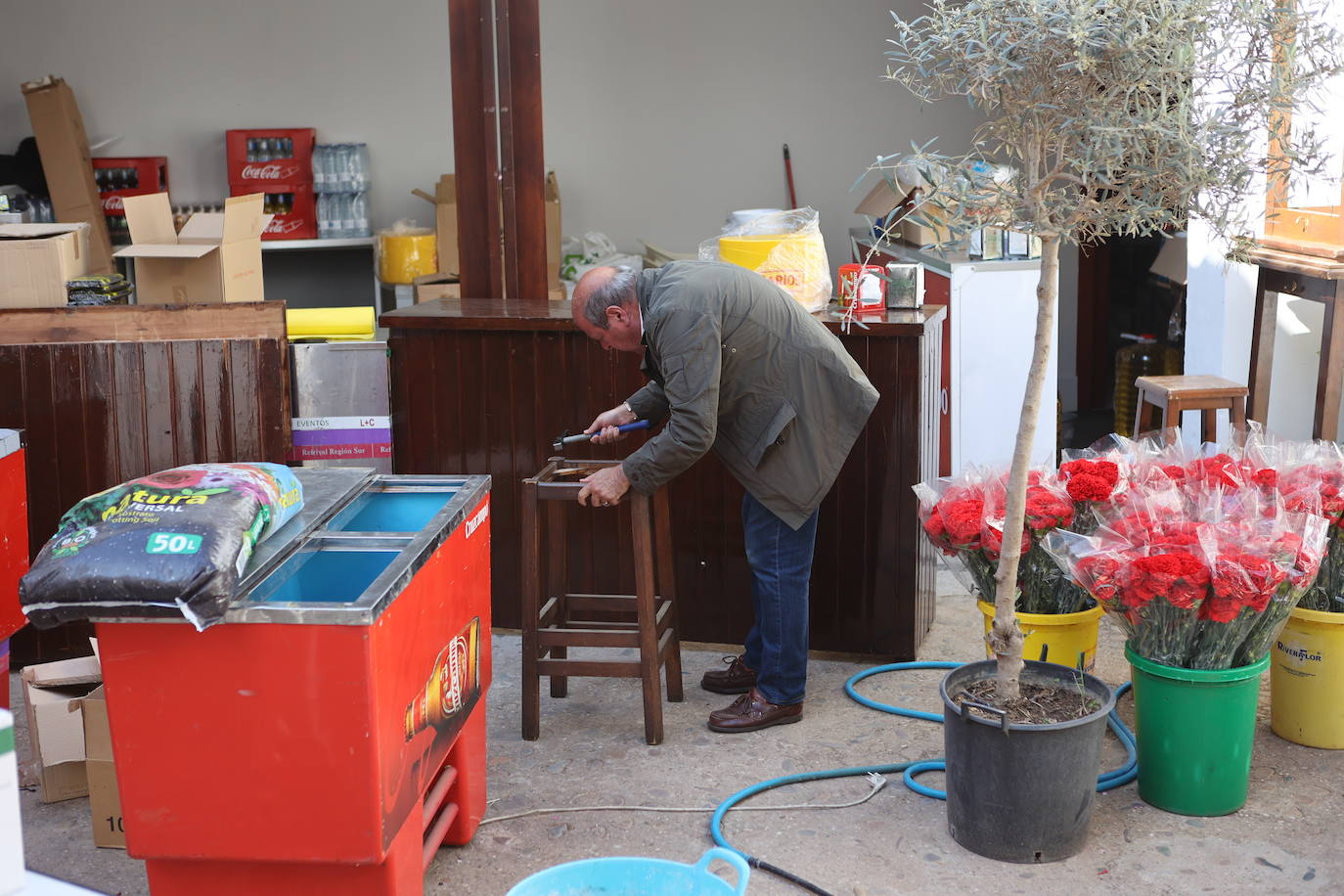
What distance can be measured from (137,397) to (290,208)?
4.01 metres

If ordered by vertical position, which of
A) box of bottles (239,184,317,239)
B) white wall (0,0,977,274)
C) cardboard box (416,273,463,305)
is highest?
white wall (0,0,977,274)

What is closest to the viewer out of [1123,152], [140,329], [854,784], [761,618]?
[1123,152]

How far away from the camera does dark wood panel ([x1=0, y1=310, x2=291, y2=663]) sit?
4344mm

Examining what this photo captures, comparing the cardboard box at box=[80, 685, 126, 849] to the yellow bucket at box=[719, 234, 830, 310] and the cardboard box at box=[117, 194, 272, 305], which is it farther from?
the yellow bucket at box=[719, 234, 830, 310]

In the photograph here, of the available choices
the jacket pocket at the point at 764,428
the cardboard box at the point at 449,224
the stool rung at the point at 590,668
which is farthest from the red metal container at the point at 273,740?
the cardboard box at the point at 449,224

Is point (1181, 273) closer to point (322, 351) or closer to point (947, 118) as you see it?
point (947, 118)

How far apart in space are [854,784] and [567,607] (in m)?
1.14

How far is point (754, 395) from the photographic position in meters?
3.81

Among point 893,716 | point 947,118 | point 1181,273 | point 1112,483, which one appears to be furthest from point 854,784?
point 947,118

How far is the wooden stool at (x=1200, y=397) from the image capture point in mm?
4945

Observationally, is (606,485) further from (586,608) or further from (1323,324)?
(1323,324)

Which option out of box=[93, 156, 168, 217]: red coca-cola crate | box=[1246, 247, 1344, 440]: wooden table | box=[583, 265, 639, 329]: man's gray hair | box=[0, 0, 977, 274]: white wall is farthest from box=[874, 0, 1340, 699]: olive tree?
box=[93, 156, 168, 217]: red coca-cola crate

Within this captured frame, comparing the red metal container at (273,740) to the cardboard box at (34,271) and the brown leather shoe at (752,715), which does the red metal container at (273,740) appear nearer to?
the brown leather shoe at (752,715)

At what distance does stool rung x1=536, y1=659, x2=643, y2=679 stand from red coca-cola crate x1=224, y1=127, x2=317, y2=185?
17.0 ft
